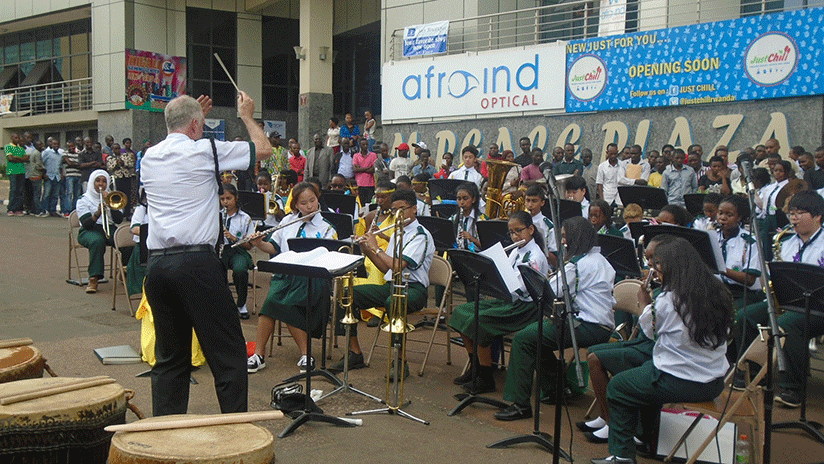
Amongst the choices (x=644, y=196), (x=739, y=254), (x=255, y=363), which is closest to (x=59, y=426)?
(x=255, y=363)

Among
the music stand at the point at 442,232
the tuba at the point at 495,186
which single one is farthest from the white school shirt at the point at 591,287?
the tuba at the point at 495,186

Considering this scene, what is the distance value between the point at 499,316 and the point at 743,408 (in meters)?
2.05

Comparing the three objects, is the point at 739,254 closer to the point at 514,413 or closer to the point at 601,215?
the point at 601,215

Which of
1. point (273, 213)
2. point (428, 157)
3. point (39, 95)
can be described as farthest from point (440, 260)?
point (39, 95)

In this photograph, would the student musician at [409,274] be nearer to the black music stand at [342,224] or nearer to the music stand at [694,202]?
the black music stand at [342,224]

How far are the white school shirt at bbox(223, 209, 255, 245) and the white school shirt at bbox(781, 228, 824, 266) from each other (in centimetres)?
578

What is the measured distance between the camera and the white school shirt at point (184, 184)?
4508 millimetres

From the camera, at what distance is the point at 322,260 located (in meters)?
Answer: 5.31

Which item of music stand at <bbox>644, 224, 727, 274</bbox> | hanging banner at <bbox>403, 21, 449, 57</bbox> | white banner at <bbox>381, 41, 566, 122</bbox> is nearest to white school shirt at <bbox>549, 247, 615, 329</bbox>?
music stand at <bbox>644, 224, 727, 274</bbox>

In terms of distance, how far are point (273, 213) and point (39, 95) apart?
27527mm

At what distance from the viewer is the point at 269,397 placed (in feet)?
20.4

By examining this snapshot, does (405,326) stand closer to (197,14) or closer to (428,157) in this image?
(428,157)

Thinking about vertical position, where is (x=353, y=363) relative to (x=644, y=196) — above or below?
below

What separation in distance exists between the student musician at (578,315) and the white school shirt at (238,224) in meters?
4.41
